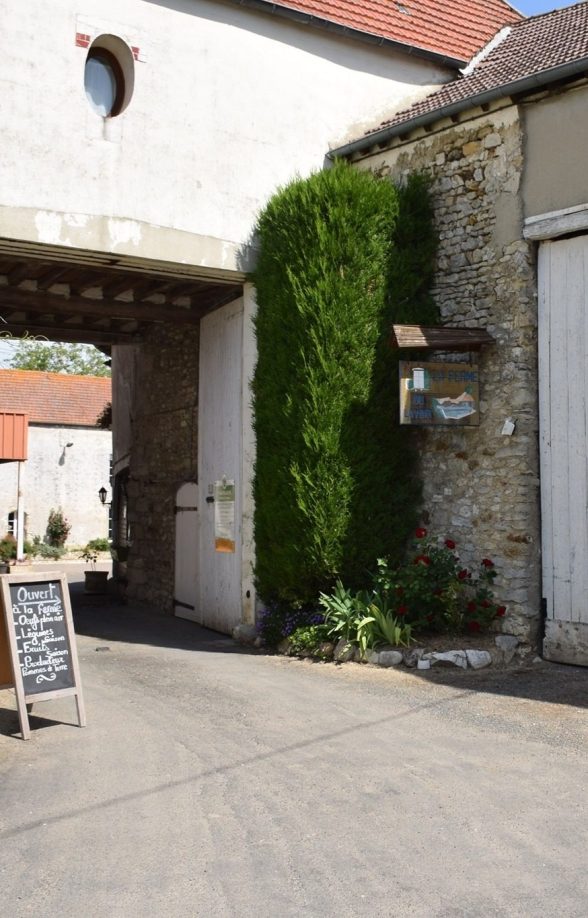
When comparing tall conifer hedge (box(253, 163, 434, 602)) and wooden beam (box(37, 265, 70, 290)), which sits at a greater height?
wooden beam (box(37, 265, 70, 290))

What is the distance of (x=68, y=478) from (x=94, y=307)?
22.8 meters

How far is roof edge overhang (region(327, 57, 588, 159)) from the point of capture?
823cm

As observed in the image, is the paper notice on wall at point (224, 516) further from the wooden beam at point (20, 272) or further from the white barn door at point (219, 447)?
the wooden beam at point (20, 272)

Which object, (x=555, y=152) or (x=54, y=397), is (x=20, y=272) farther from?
(x=54, y=397)

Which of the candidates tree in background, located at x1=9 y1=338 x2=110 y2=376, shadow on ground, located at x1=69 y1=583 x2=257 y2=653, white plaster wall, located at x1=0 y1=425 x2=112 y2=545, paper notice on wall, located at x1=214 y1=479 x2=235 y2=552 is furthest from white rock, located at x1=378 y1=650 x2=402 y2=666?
tree in background, located at x1=9 y1=338 x2=110 y2=376

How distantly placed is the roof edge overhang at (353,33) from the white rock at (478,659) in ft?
23.6

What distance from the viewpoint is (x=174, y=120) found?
385 inches

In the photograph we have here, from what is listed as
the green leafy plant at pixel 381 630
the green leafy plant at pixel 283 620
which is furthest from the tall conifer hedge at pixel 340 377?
the green leafy plant at pixel 381 630

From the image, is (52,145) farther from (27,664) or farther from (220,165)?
(27,664)

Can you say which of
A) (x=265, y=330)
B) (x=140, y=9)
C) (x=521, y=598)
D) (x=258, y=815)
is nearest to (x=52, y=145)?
(x=140, y=9)

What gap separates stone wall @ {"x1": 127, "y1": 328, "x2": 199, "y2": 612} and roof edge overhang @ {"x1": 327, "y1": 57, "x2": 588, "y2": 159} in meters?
3.96

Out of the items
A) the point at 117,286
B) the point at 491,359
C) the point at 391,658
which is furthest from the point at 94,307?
the point at 391,658

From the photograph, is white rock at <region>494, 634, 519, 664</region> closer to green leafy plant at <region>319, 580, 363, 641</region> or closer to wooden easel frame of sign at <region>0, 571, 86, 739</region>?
green leafy plant at <region>319, 580, 363, 641</region>

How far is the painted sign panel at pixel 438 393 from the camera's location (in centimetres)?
895
